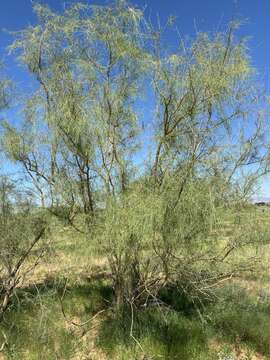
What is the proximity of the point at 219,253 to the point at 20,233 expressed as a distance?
3272mm

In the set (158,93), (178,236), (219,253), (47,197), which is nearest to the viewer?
(178,236)

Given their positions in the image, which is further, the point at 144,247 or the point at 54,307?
the point at 54,307

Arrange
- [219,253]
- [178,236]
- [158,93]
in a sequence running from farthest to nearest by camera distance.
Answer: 1. [219,253]
2. [158,93]
3. [178,236]

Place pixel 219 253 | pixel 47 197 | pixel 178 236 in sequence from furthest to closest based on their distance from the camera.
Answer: pixel 47 197
pixel 219 253
pixel 178 236

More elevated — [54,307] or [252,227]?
[252,227]

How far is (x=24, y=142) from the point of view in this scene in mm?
6969

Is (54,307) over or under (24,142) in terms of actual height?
under

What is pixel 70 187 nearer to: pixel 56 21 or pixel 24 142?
pixel 24 142

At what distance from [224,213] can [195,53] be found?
226 cm

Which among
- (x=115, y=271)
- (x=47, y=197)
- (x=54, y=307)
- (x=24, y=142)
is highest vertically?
(x=24, y=142)

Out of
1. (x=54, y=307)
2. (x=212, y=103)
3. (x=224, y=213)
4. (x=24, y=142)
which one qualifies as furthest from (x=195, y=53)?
(x=54, y=307)

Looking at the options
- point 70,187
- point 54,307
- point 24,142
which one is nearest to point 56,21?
point 24,142

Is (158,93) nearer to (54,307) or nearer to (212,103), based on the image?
(212,103)

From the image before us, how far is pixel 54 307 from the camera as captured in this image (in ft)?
23.1
